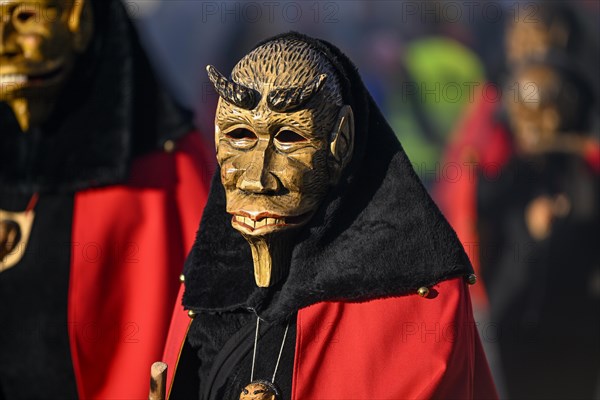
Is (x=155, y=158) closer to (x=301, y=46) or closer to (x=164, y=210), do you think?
(x=164, y=210)

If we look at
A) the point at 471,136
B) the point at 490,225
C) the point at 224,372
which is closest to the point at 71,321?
the point at 224,372

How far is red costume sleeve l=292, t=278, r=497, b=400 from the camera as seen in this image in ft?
11.9

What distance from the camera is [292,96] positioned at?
3539 mm

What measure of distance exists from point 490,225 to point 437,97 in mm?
5662

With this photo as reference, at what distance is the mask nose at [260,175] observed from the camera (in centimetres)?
354

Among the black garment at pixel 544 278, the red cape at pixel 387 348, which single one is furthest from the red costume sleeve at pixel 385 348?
the black garment at pixel 544 278

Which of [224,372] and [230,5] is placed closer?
[224,372]

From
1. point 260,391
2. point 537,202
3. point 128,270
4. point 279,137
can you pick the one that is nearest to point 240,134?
point 279,137

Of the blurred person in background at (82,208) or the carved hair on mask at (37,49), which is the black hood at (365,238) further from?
the carved hair on mask at (37,49)

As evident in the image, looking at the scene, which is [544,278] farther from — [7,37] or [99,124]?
[7,37]

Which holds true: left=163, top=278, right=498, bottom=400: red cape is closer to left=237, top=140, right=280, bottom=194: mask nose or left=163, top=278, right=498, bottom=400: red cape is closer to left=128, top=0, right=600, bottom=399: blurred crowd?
left=237, top=140, right=280, bottom=194: mask nose

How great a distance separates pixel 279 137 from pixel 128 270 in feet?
5.41

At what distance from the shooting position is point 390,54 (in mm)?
13789

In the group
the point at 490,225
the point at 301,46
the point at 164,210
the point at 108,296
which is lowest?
the point at 490,225
